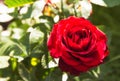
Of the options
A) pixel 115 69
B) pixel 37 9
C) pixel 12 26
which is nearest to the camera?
pixel 37 9

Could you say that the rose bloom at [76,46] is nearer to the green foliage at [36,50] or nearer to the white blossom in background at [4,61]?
the green foliage at [36,50]

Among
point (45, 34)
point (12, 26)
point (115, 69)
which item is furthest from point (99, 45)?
point (115, 69)

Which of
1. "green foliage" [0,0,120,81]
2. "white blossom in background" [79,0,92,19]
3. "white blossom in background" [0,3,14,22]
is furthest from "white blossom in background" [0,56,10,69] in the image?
"white blossom in background" [79,0,92,19]

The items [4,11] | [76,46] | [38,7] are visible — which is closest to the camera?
[76,46]

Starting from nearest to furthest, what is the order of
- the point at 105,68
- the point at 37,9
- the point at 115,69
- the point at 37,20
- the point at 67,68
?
the point at 67,68, the point at 37,9, the point at 105,68, the point at 37,20, the point at 115,69

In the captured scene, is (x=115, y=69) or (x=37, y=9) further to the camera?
(x=115, y=69)

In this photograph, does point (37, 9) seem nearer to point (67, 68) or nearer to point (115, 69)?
point (67, 68)

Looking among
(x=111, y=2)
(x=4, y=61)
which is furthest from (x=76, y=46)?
(x=4, y=61)

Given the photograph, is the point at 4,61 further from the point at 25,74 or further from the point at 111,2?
the point at 111,2
